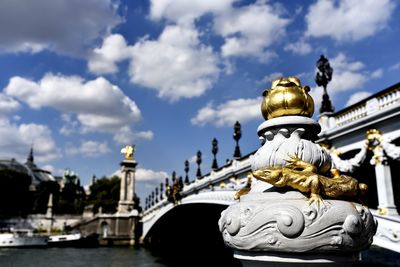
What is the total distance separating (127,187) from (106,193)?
96.5 feet

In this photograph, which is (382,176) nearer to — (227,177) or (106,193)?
(227,177)

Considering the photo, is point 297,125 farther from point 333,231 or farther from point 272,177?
point 333,231

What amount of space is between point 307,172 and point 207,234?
112 ft

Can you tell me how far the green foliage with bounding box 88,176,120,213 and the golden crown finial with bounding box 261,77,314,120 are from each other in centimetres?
6702

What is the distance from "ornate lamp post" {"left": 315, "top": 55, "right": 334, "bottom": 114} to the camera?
14.7 m

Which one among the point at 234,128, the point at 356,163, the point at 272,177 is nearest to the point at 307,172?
the point at 272,177

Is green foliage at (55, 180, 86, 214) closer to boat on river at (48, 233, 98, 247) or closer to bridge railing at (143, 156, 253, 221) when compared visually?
boat on river at (48, 233, 98, 247)

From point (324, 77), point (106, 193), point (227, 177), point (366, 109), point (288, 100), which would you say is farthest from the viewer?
point (106, 193)

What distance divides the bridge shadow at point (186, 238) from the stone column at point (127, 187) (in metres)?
4.81

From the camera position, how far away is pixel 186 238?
132ft

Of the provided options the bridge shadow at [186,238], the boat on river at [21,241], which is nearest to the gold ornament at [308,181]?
the bridge shadow at [186,238]

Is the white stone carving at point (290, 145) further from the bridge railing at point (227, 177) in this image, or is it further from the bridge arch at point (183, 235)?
the bridge arch at point (183, 235)

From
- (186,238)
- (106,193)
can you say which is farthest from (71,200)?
(186,238)

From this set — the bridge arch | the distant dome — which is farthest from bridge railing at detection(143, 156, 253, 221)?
the distant dome
